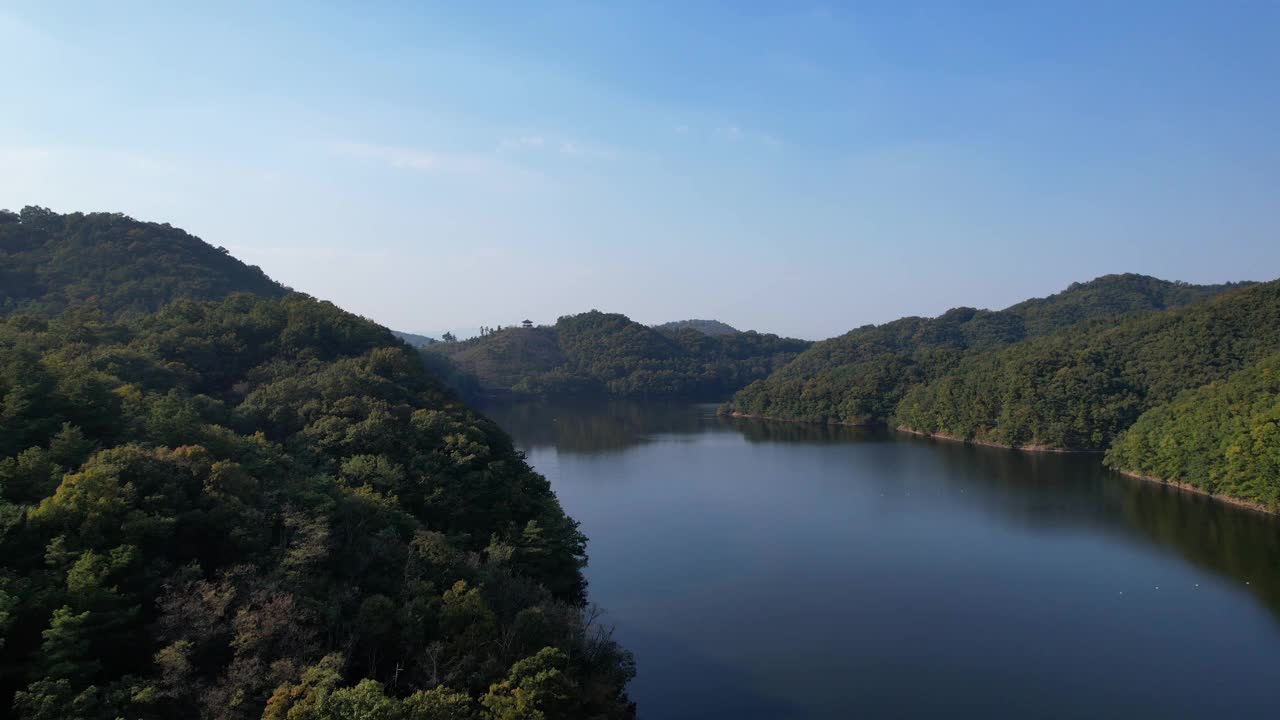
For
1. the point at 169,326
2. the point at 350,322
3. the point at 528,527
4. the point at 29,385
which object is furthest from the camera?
the point at 350,322

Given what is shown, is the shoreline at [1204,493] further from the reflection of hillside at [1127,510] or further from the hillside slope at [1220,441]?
the reflection of hillside at [1127,510]

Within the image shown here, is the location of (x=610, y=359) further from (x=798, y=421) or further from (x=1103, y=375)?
(x=1103, y=375)

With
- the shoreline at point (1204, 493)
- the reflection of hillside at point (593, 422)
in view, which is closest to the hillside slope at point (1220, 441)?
the shoreline at point (1204, 493)

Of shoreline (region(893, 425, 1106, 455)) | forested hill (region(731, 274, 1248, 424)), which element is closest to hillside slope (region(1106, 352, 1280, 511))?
shoreline (region(893, 425, 1106, 455))

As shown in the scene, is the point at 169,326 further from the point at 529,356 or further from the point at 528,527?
the point at 529,356

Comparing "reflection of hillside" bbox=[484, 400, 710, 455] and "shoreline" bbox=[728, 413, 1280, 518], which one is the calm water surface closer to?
"shoreline" bbox=[728, 413, 1280, 518]

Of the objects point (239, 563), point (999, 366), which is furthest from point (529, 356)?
point (239, 563)
